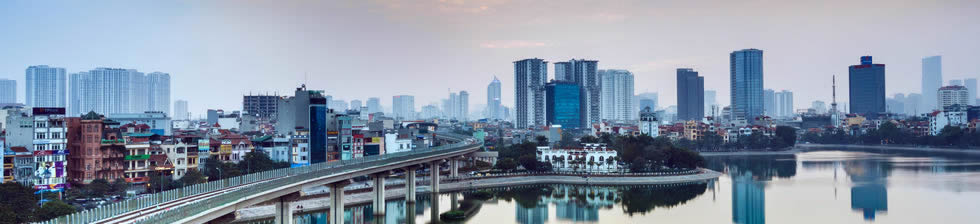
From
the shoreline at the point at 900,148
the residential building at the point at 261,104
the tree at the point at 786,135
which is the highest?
the residential building at the point at 261,104

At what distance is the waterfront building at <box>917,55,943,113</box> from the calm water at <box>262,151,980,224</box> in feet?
409

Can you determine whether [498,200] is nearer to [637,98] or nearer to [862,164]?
[862,164]

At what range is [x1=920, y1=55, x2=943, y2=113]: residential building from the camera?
465 feet

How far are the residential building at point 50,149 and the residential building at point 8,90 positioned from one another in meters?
55.5

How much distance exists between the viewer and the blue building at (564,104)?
80062mm

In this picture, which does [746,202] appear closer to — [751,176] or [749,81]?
[751,176]

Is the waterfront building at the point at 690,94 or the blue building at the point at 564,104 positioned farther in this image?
the waterfront building at the point at 690,94

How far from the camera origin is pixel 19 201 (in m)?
16.8

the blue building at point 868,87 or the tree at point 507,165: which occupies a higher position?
the blue building at point 868,87

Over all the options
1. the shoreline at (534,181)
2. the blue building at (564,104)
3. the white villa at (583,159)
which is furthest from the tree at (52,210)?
the blue building at (564,104)

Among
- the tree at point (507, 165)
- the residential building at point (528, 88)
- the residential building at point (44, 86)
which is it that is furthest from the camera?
the residential building at point (528, 88)

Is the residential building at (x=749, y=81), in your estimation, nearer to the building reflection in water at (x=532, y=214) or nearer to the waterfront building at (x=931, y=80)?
the waterfront building at (x=931, y=80)

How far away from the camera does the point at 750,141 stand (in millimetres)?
54375

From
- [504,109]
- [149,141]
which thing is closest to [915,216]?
[149,141]
